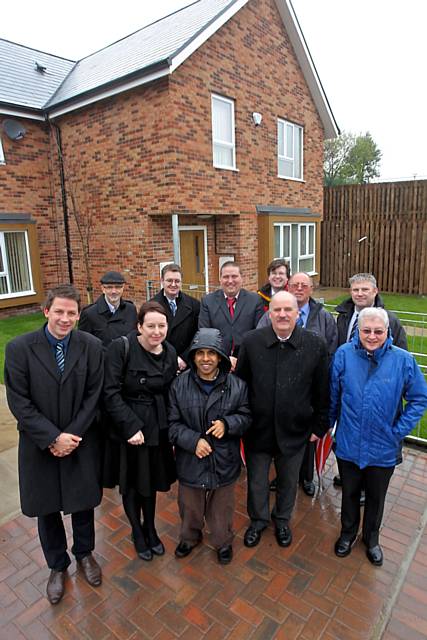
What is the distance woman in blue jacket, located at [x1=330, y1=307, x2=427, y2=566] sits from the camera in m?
2.57

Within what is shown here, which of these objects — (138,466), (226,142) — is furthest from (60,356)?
(226,142)

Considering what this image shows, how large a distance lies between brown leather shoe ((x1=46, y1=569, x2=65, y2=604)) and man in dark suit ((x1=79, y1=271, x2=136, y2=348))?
183 cm

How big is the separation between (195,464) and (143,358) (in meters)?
0.79

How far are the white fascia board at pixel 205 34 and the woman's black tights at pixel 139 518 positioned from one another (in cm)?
827

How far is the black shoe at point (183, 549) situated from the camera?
287 cm

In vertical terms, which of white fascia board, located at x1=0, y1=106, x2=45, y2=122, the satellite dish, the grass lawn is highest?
Result: white fascia board, located at x1=0, y1=106, x2=45, y2=122

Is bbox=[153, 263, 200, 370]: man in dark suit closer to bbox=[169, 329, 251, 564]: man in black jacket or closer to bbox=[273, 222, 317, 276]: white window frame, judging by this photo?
bbox=[169, 329, 251, 564]: man in black jacket

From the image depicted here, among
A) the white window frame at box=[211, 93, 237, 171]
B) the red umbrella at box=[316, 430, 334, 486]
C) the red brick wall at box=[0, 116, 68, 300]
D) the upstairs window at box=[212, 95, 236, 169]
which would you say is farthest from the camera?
the red brick wall at box=[0, 116, 68, 300]

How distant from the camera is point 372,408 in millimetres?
2604

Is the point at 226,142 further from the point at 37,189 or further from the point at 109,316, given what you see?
the point at 109,316

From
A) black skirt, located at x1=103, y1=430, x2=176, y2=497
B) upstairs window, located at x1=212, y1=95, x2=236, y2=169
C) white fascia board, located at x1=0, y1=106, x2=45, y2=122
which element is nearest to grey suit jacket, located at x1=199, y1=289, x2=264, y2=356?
black skirt, located at x1=103, y1=430, x2=176, y2=497

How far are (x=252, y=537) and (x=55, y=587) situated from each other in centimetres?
136

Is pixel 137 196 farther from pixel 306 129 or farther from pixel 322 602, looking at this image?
pixel 322 602

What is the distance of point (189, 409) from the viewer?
266 centimetres
